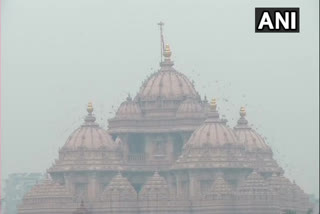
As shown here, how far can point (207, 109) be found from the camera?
142m

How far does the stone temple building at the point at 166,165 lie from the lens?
136625mm

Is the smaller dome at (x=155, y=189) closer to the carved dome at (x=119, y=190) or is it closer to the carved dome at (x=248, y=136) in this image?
the carved dome at (x=119, y=190)

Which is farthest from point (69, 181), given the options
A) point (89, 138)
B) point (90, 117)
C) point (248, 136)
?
point (248, 136)

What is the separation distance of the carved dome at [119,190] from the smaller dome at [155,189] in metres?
0.66

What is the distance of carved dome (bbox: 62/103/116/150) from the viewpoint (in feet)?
458

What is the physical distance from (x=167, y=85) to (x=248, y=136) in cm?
704

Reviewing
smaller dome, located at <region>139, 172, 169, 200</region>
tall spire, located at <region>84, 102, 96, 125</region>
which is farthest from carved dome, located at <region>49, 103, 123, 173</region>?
smaller dome, located at <region>139, 172, 169, 200</region>

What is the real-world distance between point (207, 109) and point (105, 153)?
24.8 feet

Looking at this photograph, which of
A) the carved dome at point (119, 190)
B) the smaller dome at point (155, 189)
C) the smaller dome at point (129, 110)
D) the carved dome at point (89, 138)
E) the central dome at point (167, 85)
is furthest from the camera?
the central dome at point (167, 85)

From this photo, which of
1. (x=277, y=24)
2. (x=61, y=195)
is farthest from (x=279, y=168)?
(x=277, y=24)

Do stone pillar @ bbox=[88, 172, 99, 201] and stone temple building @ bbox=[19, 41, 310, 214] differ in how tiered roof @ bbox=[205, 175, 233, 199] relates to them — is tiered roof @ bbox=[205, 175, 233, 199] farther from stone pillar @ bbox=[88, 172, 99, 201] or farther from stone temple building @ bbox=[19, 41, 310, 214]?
stone pillar @ bbox=[88, 172, 99, 201]

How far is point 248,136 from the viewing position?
14750 centimetres

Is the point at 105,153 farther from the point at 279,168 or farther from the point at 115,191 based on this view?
the point at 279,168

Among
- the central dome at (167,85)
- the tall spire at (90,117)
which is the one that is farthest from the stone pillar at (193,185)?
the tall spire at (90,117)
